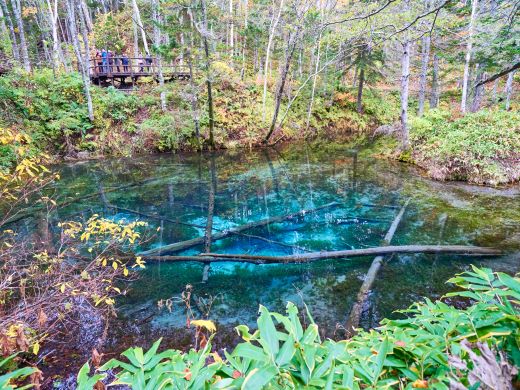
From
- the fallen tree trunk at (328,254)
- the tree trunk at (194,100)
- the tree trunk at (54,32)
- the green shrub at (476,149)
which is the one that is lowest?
the fallen tree trunk at (328,254)

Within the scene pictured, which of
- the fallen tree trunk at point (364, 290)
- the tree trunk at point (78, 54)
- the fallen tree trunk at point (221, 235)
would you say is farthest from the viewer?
the tree trunk at point (78, 54)

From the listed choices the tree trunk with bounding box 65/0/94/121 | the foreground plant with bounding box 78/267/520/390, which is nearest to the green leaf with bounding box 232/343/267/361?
the foreground plant with bounding box 78/267/520/390

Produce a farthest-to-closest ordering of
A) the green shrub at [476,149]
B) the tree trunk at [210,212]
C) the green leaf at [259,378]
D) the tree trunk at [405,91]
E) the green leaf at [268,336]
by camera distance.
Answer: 1. the tree trunk at [405,91]
2. the green shrub at [476,149]
3. the tree trunk at [210,212]
4. the green leaf at [268,336]
5. the green leaf at [259,378]

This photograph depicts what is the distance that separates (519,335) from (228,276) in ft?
15.9

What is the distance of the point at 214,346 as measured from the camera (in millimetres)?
3904

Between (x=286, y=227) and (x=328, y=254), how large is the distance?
1780mm

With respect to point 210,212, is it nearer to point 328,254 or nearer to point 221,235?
point 221,235

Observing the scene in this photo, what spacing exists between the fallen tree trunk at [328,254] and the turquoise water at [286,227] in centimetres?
14

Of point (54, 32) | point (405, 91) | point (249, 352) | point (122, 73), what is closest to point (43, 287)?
point (249, 352)

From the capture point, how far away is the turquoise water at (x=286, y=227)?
4645 mm

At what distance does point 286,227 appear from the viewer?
7.30 meters

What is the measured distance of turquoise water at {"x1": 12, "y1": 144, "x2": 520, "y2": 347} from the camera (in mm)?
4645

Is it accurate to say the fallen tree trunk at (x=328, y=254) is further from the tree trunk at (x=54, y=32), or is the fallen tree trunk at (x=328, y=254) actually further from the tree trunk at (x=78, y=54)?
the tree trunk at (x=54, y=32)

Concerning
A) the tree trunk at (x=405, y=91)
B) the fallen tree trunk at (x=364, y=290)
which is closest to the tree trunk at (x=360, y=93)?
the tree trunk at (x=405, y=91)
